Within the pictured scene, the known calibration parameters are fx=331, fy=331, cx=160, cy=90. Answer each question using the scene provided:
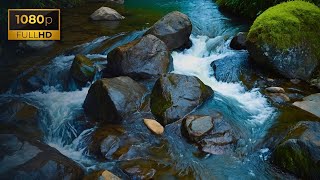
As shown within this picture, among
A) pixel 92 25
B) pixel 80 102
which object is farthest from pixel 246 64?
pixel 92 25

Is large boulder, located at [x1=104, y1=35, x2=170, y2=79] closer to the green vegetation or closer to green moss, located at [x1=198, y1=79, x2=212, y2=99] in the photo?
green moss, located at [x1=198, y1=79, x2=212, y2=99]

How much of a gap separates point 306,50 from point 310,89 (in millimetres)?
958

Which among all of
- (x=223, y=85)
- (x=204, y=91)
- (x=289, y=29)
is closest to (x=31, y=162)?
(x=204, y=91)

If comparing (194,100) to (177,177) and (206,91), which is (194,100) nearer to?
(206,91)

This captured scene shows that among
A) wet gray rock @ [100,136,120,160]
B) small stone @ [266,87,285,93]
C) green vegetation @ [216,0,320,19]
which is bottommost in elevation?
wet gray rock @ [100,136,120,160]

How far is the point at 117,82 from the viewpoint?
5.87 meters

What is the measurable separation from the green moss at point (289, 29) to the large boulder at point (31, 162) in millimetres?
4811

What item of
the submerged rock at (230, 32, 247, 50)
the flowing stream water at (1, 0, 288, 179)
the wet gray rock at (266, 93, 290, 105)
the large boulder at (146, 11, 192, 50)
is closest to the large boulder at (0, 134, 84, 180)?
the flowing stream water at (1, 0, 288, 179)

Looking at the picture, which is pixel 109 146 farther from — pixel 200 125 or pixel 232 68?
pixel 232 68

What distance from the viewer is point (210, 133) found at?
505 centimetres

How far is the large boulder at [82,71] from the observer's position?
6941 mm

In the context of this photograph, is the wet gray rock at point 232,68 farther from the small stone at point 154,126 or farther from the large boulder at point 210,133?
the small stone at point 154,126

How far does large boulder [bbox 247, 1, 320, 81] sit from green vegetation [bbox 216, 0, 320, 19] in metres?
2.77

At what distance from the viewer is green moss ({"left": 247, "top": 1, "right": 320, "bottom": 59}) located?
7035 millimetres
